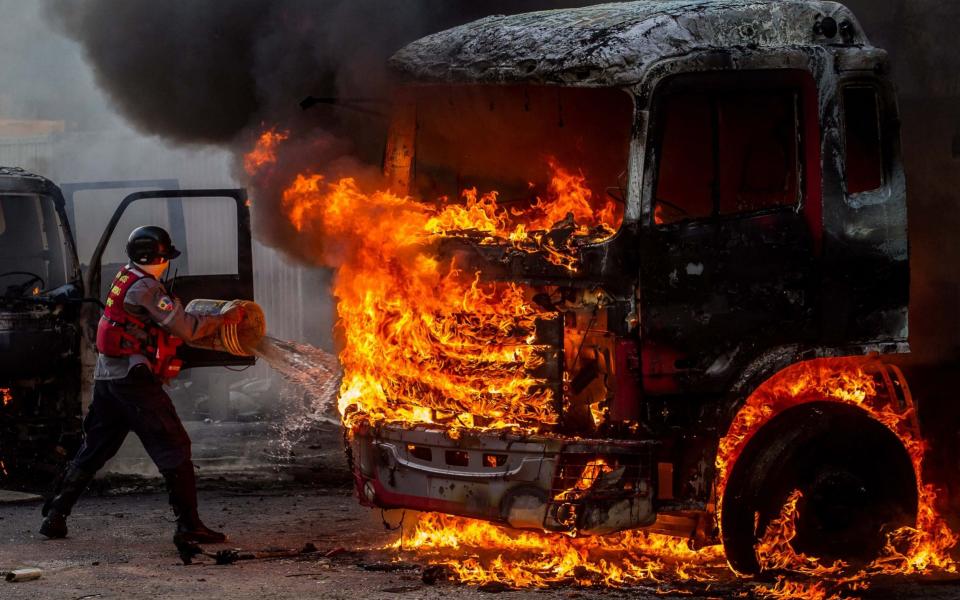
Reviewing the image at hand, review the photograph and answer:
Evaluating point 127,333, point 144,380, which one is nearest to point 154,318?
point 127,333

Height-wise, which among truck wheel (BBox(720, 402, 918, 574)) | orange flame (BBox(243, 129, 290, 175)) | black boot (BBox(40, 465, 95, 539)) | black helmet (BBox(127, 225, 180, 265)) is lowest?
black boot (BBox(40, 465, 95, 539))

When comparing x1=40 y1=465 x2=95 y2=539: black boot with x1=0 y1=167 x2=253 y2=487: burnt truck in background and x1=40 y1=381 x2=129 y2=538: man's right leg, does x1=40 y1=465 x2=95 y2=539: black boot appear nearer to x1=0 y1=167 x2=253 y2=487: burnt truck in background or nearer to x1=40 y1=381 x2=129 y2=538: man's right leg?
x1=40 y1=381 x2=129 y2=538: man's right leg

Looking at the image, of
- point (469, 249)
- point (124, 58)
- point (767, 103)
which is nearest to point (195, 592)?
point (469, 249)

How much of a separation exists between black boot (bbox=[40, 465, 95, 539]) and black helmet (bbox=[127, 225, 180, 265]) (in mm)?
1174

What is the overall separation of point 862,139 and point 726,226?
2.53 ft

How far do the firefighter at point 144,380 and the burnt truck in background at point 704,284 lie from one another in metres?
1.25

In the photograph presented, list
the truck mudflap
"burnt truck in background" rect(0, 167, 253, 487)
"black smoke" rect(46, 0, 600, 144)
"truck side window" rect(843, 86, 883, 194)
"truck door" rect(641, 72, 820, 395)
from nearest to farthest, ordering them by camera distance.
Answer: the truck mudflap < "truck door" rect(641, 72, 820, 395) < "truck side window" rect(843, 86, 883, 194) < "black smoke" rect(46, 0, 600, 144) < "burnt truck in background" rect(0, 167, 253, 487)

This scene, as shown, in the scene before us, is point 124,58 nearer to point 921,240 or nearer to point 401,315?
point 401,315

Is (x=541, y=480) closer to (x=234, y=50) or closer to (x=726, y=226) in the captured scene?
(x=726, y=226)

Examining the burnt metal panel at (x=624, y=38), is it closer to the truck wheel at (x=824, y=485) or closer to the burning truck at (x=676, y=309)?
the burning truck at (x=676, y=309)

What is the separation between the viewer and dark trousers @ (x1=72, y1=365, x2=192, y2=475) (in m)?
6.63

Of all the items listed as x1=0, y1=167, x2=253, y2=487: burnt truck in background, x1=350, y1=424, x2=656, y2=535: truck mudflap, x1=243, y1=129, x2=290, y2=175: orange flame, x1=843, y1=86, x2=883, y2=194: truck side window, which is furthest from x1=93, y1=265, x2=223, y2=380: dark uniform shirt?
x1=843, y1=86, x2=883, y2=194: truck side window

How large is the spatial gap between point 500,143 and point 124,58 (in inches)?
170

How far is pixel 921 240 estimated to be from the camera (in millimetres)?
7059
